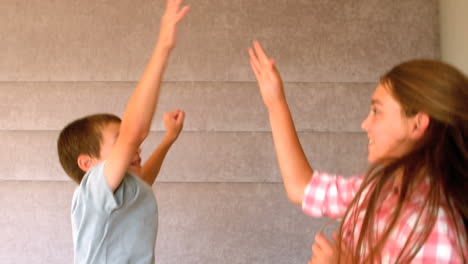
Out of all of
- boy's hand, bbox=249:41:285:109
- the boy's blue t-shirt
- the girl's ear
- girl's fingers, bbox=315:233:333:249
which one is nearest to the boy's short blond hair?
the boy's blue t-shirt

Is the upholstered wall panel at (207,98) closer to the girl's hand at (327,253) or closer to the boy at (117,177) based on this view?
the boy at (117,177)

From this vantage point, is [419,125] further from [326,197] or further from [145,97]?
[145,97]

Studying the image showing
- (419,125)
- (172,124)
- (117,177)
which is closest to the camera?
(419,125)

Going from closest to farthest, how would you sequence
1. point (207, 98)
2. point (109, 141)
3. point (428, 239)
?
point (428, 239), point (109, 141), point (207, 98)

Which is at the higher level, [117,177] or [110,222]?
[117,177]

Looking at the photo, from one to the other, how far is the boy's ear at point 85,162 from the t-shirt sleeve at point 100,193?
11cm

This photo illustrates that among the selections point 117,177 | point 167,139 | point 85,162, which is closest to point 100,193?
point 117,177

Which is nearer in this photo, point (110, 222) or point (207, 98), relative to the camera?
point (110, 222)

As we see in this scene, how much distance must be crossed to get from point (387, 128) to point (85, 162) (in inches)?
31.0

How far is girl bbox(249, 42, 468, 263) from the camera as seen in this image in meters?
0.76

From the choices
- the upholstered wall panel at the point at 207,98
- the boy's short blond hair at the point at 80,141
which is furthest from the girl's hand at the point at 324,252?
the upholstered wall panel at the point at 207,98

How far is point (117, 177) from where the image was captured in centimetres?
110

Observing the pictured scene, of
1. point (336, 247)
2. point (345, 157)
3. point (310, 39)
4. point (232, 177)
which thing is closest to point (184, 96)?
point (232, 177)

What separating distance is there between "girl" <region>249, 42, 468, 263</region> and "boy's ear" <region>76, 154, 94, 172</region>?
66 cm
